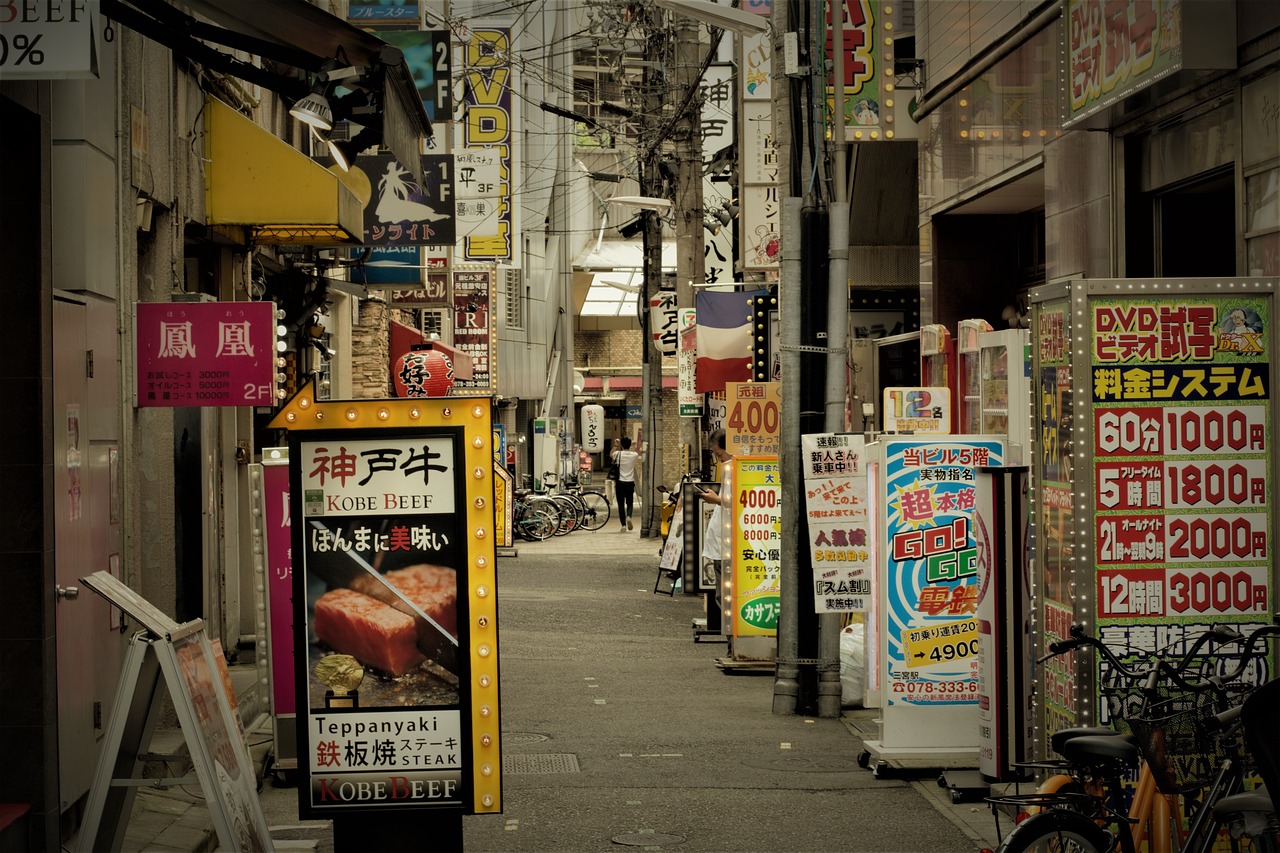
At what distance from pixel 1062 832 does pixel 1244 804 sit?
2.81 feet

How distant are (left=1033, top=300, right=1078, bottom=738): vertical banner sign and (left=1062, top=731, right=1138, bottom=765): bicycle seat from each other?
1109 mm

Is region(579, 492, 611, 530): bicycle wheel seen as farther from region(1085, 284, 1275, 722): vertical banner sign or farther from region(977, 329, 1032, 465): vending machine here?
region(1085, 284, 1275, 722): vertical banner sign

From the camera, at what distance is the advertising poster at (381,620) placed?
6.19 metres

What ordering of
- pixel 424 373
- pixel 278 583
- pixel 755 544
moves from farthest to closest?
pixel 424 373 → pixel 755 544 → pixel 278 583

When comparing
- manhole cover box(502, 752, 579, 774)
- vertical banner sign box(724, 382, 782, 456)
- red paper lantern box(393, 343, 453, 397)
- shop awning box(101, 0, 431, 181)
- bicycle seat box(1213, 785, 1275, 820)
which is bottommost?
manhole cover box(502, 752, 579, 774)

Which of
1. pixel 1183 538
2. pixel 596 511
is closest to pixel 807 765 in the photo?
pixel 1183 538

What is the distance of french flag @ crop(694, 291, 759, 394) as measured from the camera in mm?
20281

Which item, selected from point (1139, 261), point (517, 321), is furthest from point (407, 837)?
point (517, 321)

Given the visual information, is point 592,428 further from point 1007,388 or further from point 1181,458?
point 1181,458

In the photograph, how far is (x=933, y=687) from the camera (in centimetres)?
950

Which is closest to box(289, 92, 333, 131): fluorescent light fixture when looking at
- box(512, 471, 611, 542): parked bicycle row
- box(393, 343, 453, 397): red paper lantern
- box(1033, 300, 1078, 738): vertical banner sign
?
box(1033, 300, 1078, 738): vertical banner sign

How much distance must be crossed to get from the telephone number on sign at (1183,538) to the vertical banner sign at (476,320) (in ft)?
88.8

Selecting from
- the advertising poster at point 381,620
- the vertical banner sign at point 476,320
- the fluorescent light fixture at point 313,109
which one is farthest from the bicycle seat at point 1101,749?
the vertical banner sign at point 476,320

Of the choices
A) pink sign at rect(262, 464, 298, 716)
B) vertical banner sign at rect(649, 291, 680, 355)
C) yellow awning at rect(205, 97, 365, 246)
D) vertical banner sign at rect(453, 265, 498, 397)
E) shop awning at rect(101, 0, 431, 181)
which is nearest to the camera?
shop awning at rect(101, 0, 431, 181)
